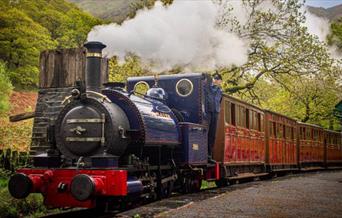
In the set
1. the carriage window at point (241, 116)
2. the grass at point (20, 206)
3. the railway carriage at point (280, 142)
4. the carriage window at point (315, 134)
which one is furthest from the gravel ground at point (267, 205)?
the carriage window at point (315, 134)

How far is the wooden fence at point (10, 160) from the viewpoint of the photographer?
41.8 ft

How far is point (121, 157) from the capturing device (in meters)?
8.76

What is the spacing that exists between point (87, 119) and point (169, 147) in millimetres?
2600

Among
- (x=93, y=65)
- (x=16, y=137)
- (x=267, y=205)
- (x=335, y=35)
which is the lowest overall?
(x=267, y=205)

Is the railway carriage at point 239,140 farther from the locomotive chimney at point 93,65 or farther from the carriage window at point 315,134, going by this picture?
the carriage window at point 315,134

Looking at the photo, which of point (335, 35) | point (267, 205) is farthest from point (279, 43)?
point (335, 35)

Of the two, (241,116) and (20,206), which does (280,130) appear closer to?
(241,116)

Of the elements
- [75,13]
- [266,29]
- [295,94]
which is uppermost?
[75,13]

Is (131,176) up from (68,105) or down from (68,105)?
down

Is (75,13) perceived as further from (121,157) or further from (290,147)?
(121,157)

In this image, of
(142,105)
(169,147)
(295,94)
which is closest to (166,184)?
(169,147)

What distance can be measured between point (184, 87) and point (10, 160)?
17.8ft

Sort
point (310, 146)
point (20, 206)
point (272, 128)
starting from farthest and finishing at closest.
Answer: point (310, 146) → point (272, 128) → point (20, 206)

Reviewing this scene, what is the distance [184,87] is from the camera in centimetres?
1119
